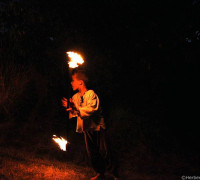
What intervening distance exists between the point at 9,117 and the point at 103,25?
6.26 metres

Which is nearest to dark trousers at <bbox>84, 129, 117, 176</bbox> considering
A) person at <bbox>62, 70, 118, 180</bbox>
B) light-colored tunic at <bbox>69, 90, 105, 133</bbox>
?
person at <bbox>62, 70, 118, 180</bbox>

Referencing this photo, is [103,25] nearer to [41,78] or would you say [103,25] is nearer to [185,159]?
[41,78]

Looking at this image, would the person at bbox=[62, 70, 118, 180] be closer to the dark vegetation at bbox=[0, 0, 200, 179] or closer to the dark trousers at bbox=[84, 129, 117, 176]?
the dark trousers at bbox=[84, 129, 117, 176]

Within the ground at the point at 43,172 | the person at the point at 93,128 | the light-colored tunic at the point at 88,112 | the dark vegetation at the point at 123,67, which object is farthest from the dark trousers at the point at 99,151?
the dark vegetation at the point at 123,67

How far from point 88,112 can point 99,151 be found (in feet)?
2.87

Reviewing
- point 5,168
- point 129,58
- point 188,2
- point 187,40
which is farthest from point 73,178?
point 188,2

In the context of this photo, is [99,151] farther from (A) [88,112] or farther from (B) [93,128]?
(A) [88,112]

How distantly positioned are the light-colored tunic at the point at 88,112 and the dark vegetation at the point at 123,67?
8.96 ft

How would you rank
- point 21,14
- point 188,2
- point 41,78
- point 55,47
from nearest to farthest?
point 188,2
point 21,14
point 55,47
point 41,78

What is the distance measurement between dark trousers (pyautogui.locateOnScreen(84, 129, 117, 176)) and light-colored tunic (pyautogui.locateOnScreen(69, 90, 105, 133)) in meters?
0.16

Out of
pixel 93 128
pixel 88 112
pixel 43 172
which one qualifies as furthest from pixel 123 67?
pixel 43 172

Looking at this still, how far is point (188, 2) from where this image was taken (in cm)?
698

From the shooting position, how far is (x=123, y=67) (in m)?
8.45

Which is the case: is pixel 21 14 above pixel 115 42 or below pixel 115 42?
above
